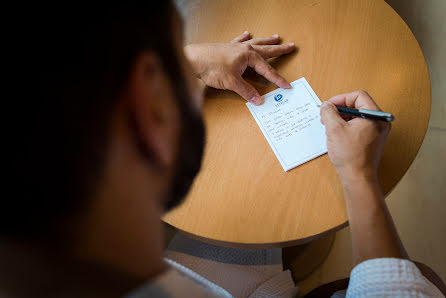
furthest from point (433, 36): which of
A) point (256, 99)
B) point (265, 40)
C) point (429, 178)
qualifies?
point (256, 99)

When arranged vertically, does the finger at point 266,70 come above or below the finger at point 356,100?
above

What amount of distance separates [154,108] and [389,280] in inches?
20.5

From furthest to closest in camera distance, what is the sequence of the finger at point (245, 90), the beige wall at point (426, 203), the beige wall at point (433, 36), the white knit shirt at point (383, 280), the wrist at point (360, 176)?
1. the beige wall at point (433, 36)
2. the beige wall at point (426, 203)
3. the finger at point (245, 90)
4. the wrist at point (360, 176)
5. the white knit shirt at point (383, 280)

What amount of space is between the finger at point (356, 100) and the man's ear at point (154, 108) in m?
0.52

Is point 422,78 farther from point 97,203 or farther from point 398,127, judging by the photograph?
point 97,203

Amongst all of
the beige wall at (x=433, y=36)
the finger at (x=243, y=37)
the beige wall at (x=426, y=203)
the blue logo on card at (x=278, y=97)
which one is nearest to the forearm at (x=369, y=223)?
the blue logo on card at (x=278, y=97)

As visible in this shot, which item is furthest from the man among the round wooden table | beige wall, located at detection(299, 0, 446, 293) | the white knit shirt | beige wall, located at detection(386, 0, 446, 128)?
beige wall, located at detection(386, 0, 446, 128)

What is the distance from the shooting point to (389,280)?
571mm

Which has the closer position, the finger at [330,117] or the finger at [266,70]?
the finger at [330,117]

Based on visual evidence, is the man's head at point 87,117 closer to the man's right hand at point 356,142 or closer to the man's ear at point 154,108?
the man's ear at point 154,108

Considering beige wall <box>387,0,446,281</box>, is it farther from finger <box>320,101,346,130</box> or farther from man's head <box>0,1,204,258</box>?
man's head <box>0,1,204,258</box>

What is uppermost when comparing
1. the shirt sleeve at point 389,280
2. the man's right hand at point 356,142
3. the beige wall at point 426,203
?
the man's right hand at point 356,142

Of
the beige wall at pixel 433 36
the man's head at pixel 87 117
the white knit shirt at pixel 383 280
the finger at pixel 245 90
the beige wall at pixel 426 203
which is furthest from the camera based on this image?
the beige wall at pixel 433 36

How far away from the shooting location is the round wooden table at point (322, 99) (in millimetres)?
711
